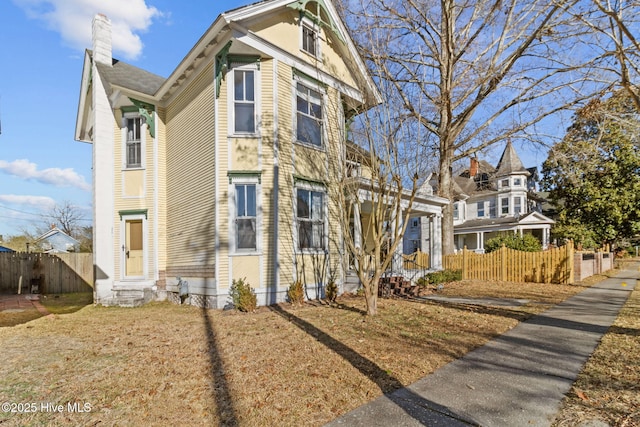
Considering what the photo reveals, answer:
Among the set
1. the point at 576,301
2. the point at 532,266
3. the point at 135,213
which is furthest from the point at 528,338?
the point at 135,213

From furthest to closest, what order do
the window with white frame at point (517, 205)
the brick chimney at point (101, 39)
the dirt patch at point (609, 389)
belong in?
the window with white frame at point (517, 205), the brick chimney at point (101, 39), the dirt patch at point (609, 389)

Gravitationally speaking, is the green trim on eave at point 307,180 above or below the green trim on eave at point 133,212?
above

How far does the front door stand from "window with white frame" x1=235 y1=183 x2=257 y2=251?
4.40 metres

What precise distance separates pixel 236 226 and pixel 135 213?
4.48 m

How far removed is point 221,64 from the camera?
9836mm

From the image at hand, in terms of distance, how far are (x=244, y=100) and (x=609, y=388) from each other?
32.6 ft

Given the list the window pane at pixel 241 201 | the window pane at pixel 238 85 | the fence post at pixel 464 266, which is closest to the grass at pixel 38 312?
the window pane at pixel 241 201

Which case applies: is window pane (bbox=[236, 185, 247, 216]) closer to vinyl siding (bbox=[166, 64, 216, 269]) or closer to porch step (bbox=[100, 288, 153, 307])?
vinyl siding (bbox=[166, 64, 216, 269])

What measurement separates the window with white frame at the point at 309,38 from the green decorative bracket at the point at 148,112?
581 centimetres

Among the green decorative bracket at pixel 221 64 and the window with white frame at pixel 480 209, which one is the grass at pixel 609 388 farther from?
the window with white frame at pixel 480 209

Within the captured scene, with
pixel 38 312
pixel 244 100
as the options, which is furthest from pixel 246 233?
pixel 38 312

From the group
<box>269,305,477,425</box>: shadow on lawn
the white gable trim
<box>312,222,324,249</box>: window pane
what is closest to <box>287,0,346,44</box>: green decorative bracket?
the white gable trim

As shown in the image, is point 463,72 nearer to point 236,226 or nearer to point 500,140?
point 500,140

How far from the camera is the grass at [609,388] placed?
3.28 m
